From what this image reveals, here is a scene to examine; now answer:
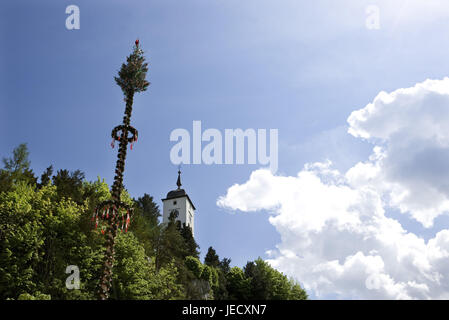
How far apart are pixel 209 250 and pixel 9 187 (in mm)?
43706

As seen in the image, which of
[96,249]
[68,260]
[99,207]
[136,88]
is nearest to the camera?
[99,207]

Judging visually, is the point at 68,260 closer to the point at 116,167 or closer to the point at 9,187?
the point at 9,187

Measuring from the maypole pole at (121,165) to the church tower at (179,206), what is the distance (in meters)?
68.3

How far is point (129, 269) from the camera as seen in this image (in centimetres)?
3077

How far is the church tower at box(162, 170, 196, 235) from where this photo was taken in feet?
295

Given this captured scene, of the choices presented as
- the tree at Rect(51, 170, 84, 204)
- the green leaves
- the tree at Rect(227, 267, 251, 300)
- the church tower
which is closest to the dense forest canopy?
the tree at Rect(51, 170, 84, 204)

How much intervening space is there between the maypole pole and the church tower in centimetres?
6834

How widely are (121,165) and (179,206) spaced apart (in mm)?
72851

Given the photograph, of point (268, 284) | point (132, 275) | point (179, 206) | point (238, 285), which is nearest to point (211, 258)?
point (238, 285)

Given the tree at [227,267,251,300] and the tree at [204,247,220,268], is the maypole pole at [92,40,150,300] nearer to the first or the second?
the tree at [227,267,251,300]

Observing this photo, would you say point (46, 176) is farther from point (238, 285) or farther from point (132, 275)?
point (238, 285)

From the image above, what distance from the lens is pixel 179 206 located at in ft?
302
